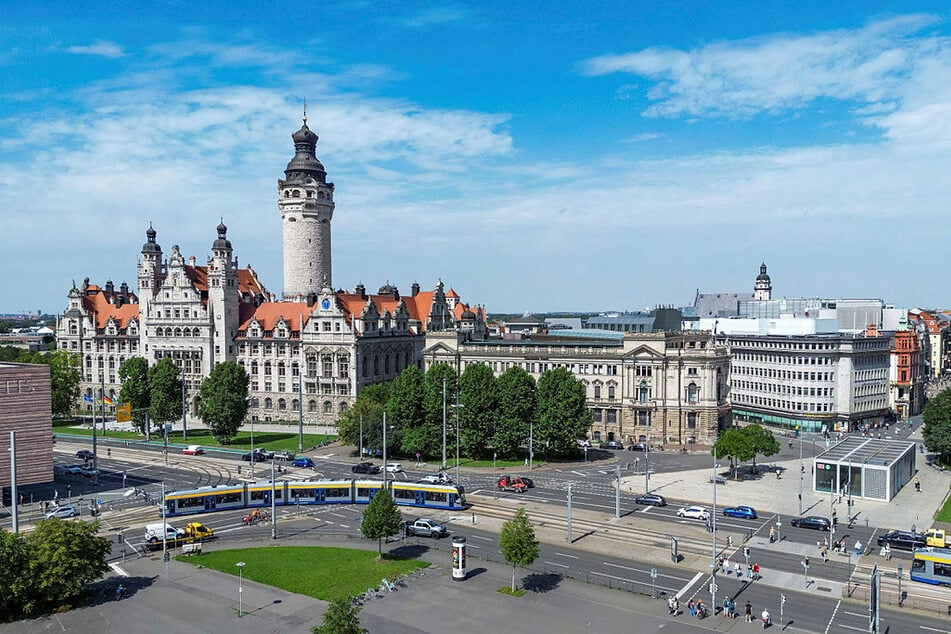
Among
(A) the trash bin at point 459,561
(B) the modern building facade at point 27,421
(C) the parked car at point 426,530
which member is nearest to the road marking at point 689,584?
(A) the trash bin at point 459,561

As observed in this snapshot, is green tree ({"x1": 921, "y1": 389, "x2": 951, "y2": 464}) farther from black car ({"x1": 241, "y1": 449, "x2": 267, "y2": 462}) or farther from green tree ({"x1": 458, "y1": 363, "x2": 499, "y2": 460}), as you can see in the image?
black car ({"x1": 241, "y1": 449, "x2": 267, "y2": 462})

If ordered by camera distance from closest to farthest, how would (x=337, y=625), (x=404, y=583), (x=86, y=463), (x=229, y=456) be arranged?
(x=337, y=625), (x=404, y=583), (x=86, y=463), (x=229, y=456)

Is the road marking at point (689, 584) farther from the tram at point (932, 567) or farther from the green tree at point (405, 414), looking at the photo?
the green tree at point (405, 414)

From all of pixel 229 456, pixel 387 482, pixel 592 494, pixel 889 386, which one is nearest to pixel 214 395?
pixel 229 456

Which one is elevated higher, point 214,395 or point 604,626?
point 214,395

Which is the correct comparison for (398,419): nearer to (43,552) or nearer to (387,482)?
(387,482)

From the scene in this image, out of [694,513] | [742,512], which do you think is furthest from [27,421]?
[742,512]
